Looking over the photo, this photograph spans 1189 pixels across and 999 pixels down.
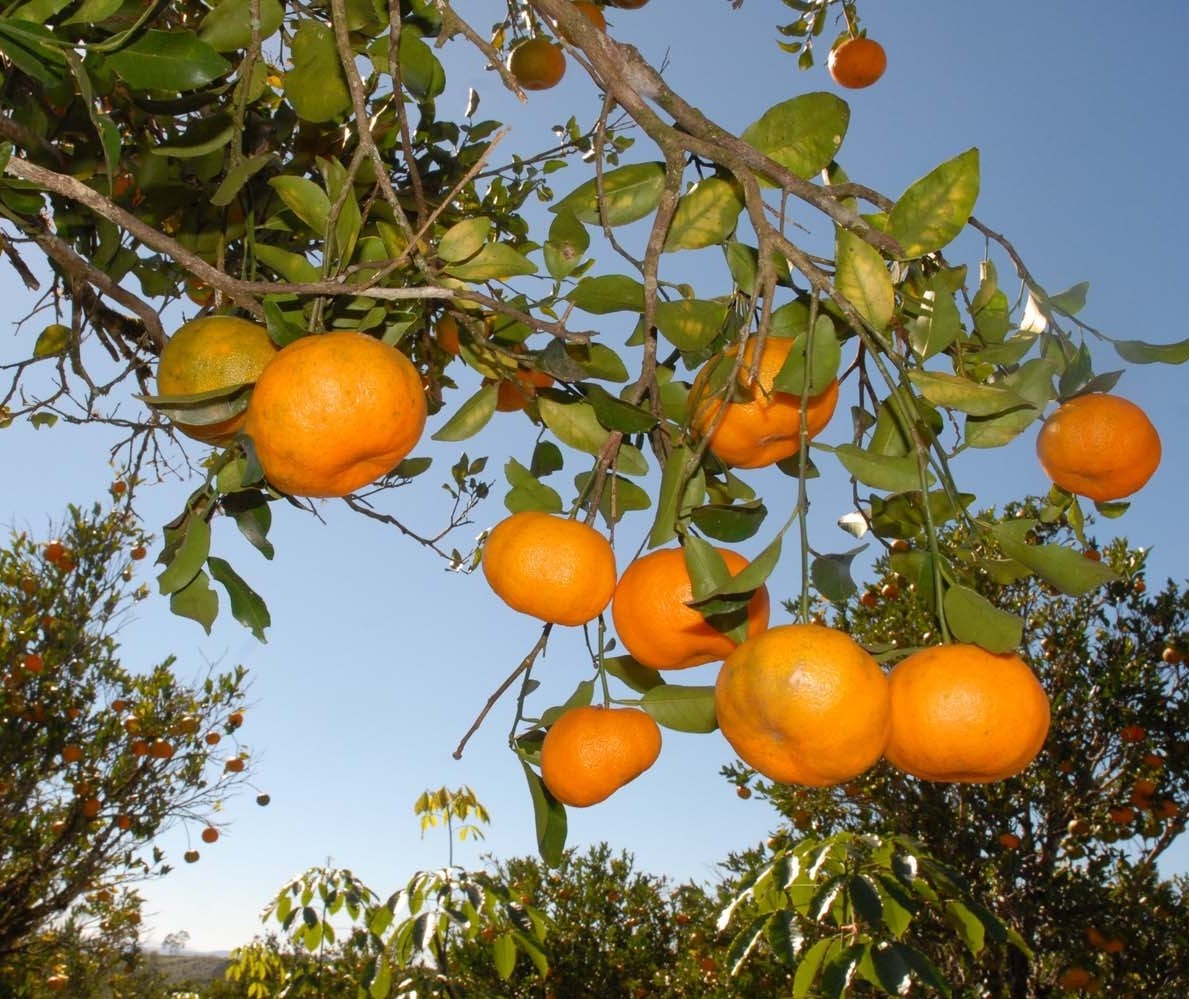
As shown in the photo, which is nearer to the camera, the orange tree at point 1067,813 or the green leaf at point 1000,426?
the green leaf at point 1000,426

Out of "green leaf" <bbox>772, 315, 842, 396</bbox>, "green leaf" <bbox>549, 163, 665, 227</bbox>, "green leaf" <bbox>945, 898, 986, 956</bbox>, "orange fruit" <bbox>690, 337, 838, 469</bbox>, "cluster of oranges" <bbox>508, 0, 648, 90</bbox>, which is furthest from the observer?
"green leaf" <bbox>945, 898, 986, 956</bbox>

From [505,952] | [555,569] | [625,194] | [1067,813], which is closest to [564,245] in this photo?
[625,194]

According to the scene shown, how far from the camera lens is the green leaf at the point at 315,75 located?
126 cm

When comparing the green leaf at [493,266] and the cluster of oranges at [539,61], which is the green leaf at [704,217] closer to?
the green leaf at [493,266]

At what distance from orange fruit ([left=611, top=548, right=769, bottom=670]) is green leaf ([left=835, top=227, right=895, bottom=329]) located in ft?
1.02

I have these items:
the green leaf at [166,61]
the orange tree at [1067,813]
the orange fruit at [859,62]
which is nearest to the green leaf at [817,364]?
the green leaf at [166,61]

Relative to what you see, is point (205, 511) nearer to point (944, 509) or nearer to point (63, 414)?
point (944, 509)

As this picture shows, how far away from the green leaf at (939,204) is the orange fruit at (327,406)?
1.83 ft

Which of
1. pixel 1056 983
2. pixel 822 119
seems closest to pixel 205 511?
pixel 822 119

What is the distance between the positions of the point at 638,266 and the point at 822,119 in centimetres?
28

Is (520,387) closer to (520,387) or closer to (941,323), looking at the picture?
(520,387)

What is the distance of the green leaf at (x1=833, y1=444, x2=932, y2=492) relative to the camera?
0.96 meters

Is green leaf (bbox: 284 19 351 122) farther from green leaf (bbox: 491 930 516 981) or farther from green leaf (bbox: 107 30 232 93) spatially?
green leaf (bbox: 491 930 516 981)

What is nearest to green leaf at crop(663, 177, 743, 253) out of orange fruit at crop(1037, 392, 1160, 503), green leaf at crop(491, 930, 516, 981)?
orange fruit at crop(1037, 392, 1160, 503)
